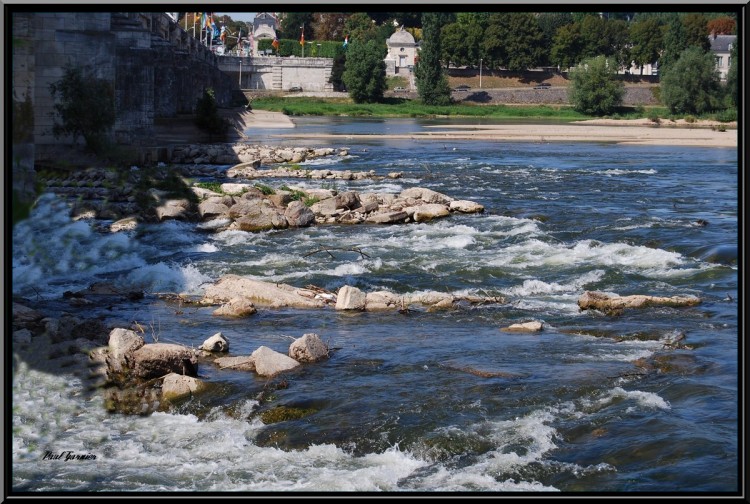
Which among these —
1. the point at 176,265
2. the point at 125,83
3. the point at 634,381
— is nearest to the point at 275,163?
the point at 125,83

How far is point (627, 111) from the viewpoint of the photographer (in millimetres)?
82812

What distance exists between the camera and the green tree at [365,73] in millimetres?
103438

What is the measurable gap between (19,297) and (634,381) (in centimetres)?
871

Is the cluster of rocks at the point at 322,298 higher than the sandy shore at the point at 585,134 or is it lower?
lower

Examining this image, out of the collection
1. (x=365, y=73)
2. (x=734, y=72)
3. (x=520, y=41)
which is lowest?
(x=734, y=72)

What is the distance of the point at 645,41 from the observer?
93812 millimetres

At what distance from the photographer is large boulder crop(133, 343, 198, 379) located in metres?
10.3

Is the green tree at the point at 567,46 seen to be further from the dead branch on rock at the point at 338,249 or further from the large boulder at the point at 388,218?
the dead branch on rock at the point at 338,249

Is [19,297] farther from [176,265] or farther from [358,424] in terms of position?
[358,424]

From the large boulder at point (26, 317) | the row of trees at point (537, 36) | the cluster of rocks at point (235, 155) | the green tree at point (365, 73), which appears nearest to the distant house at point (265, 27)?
the row of trees at point (537, 36)

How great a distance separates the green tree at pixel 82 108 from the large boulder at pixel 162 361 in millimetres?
18118

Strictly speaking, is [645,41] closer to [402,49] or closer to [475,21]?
[475,21]

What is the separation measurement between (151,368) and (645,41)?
90.7m

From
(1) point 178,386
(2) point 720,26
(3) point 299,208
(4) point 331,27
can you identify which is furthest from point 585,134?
(4) point 331,27
